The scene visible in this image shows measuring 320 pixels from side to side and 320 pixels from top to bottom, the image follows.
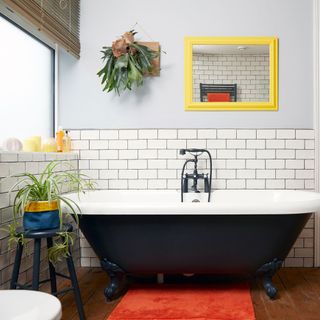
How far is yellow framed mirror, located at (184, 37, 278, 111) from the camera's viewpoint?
3.17 m

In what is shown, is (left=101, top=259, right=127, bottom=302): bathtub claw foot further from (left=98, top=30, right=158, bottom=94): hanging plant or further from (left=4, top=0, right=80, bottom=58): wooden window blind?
(left=4, top=0, right=80, bottom=58): wooden window blind

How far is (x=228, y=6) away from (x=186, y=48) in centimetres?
52

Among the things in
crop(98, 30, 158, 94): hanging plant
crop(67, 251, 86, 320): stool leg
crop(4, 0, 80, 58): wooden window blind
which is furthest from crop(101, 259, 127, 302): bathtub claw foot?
crop(4, 0, 80, 58): wooden window blind

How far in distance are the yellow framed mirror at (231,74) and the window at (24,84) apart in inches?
48.0

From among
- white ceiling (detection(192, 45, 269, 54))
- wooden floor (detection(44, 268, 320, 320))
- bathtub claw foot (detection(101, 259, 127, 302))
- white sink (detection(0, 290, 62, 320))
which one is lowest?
wooden floor (detection(44, 268, 320, 320))

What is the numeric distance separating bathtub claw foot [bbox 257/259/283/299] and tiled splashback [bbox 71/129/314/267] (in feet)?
2.69

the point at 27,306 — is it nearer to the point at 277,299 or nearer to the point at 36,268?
the point at 36,268

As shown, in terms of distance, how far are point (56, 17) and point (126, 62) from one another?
625 mm

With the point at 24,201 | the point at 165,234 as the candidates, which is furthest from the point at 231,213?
the point at 24,201

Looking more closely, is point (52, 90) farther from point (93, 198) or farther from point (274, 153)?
point (274, 153)

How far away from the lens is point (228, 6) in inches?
125

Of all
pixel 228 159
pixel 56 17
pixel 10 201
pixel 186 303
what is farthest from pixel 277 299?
pixel 56 17

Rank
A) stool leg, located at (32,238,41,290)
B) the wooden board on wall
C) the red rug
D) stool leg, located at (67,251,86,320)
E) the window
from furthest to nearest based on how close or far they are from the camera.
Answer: the wooden board on wall → the window → the red rug → stool leg, located at (67,251,86,320) → stool leg, located at (32,238,41,290)

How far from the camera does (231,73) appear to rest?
126 inches
